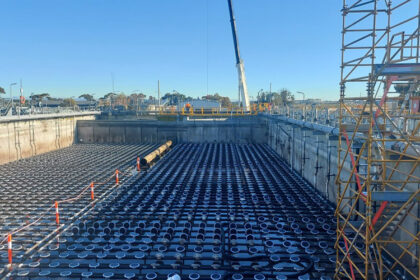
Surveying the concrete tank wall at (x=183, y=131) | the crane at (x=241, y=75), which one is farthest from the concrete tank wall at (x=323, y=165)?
the crane at (x=241, y=75)

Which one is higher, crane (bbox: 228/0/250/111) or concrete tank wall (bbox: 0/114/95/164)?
crane (bbox: 228/0/250/111)

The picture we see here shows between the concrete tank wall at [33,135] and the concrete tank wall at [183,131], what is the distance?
2.91m

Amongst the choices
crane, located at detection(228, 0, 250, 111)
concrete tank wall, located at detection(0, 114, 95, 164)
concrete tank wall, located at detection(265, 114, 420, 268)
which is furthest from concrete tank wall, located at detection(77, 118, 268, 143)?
concrete tank wall, located at detection(265, 114, 420, 268)

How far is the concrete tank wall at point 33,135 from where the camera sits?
23141 millimetres

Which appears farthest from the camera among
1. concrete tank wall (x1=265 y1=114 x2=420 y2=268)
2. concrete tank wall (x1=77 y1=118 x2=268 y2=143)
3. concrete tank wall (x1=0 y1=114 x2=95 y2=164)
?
concrete tank wall (x1=77 y1=118 x2=268 y2=143)

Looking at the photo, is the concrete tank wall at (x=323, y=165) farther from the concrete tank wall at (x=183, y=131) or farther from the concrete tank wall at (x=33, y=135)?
the concrete tank wall at (x=33, y=135)

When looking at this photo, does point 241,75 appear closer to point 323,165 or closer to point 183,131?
point 183,131

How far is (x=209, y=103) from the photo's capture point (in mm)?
61281

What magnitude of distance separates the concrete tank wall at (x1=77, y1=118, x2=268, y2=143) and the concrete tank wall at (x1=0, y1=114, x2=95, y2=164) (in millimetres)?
2911

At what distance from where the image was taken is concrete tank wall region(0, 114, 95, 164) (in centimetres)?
2314

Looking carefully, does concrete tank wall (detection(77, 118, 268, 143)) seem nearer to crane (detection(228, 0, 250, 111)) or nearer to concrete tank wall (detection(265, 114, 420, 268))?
→ crane (detection(228, 0, 250, 111))

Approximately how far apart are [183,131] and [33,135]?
43.8ft

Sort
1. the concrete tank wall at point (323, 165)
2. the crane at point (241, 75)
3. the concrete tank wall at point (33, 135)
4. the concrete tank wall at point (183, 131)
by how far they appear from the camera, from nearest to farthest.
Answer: the concrete tank wall at point (323, 165), the concrete tank wall at point (33, 135), the concrete tank wall at point (183, 131), the crane at point (241, 75)

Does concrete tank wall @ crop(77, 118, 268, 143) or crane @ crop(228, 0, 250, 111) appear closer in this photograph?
concrete tank wall @ crop(77, 118, 268, 143)
